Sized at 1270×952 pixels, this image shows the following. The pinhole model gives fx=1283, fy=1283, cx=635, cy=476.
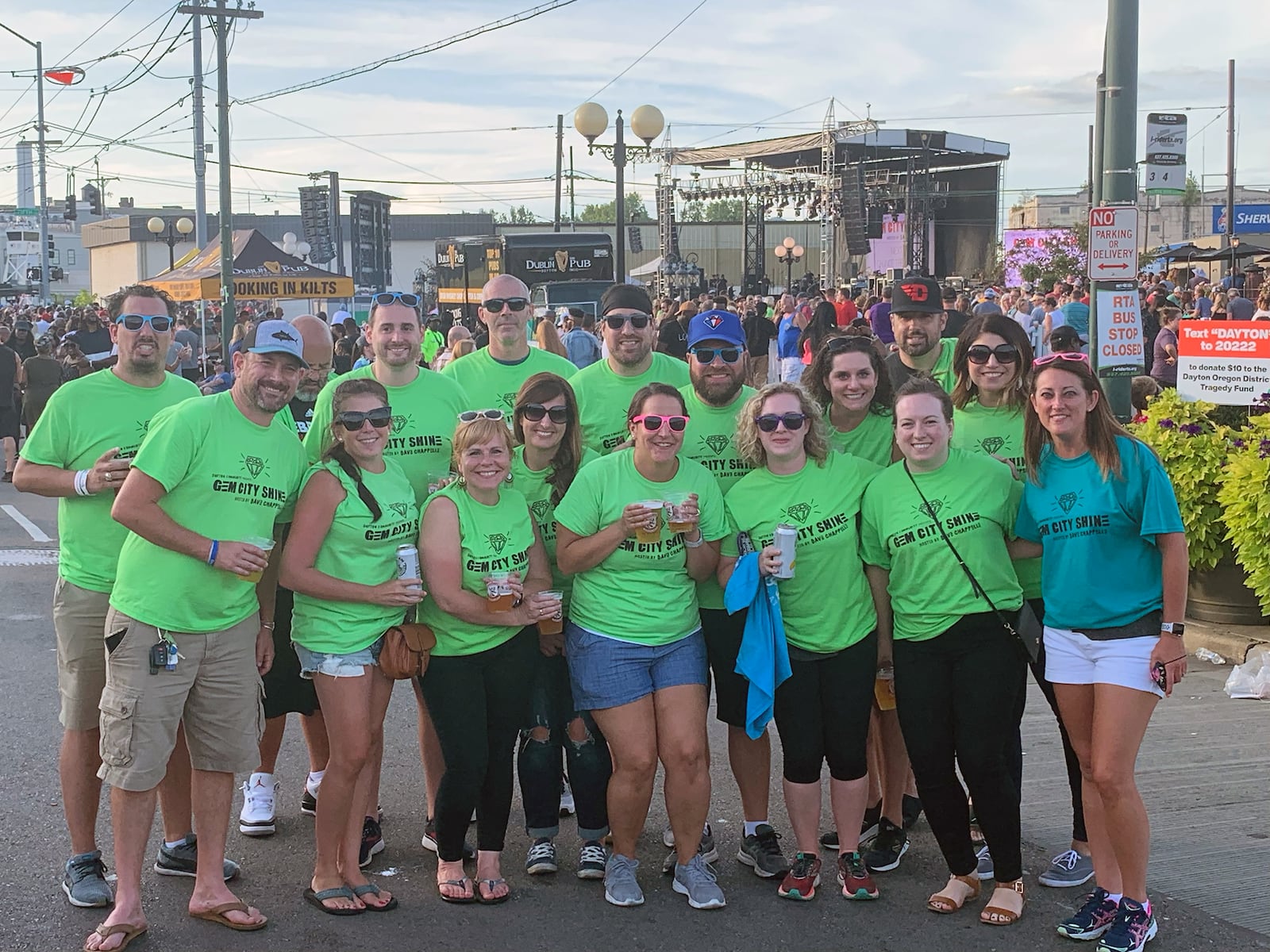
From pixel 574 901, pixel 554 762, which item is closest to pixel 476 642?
pixel 554 762

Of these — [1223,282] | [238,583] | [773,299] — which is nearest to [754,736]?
[238,583]

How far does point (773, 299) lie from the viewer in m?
39.8

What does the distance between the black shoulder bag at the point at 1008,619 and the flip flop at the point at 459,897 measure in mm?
2014

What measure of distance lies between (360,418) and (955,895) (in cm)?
259

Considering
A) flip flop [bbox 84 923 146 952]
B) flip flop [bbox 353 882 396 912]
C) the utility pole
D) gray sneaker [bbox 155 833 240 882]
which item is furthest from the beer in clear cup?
the utility pole

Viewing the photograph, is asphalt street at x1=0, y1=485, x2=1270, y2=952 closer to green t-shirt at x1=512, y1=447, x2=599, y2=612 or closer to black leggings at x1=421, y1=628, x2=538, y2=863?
black leggings at x1=421, y1=628, x2=538, y2=863

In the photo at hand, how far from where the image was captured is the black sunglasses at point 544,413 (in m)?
4.78

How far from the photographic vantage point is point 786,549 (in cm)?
426

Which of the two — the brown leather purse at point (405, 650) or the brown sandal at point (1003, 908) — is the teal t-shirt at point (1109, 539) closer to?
the brown sandal at point (1003, 908)

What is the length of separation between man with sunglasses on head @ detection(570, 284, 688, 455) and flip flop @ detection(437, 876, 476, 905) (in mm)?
1831

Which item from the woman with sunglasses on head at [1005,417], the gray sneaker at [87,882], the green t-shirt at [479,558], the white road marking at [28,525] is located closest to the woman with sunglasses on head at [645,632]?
the green t-shirt at [479,558]

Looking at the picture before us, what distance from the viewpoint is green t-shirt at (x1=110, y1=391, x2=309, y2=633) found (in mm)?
4062

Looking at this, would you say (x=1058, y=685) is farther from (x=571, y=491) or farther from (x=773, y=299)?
(x=773, y=299)

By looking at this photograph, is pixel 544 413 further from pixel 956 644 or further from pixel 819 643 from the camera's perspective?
pixel 956 644
